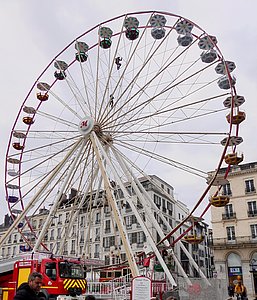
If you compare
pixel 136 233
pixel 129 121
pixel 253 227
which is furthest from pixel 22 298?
pixel 136 233

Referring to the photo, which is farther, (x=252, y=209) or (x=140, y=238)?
(x=140, y=238)

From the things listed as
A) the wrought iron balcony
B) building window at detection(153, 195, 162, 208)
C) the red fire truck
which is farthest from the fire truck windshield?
building window at detection(153, 195, 162, 208)

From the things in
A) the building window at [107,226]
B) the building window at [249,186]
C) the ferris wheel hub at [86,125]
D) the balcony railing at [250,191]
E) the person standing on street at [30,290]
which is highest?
the building window at [249,186]

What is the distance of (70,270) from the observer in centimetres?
1655

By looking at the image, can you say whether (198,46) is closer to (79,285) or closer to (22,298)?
(79,285)

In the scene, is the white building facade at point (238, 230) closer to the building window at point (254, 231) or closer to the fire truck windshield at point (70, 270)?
the building window at point (254, 231)

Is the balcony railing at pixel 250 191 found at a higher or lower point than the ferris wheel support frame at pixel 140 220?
higher

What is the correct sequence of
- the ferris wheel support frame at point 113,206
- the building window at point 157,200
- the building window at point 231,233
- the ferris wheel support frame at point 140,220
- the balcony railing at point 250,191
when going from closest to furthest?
the ferris wheel support frame at point 113,206 < the ferris wheel support frame at point 140,220 < the balcony railing at point 250,191 < the building window at point 231,233 < the building window at point 157,200

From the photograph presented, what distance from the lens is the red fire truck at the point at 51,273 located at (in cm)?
1571

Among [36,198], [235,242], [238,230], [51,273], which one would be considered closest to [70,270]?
[51,273]

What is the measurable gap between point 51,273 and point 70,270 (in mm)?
921

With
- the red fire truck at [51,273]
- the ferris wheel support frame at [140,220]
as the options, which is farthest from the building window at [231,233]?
the red fire truck at [51,273]

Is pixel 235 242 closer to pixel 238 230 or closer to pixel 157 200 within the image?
pixel 238 230

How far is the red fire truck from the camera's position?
1571 centimetres
